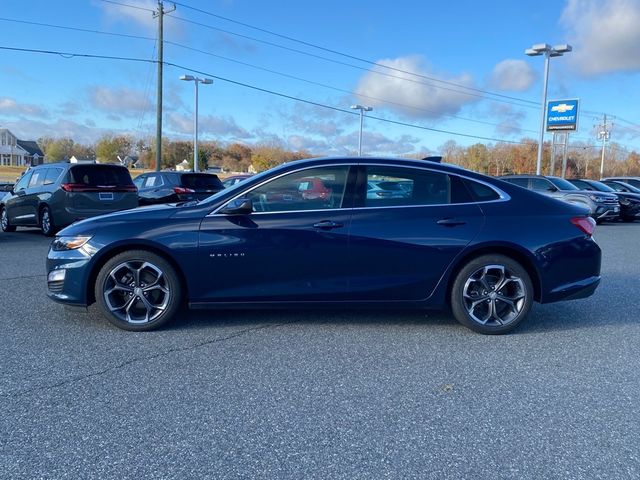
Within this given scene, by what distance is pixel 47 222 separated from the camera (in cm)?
1169

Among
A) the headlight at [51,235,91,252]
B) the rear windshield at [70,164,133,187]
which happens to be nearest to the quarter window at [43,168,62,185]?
the rear windshield at [70,164,133,187]

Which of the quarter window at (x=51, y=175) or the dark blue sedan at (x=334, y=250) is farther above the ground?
the quarter window at (x=51, y=175)

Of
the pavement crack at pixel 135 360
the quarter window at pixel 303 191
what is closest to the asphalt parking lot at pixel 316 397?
the pavement crack at pixel 135 360

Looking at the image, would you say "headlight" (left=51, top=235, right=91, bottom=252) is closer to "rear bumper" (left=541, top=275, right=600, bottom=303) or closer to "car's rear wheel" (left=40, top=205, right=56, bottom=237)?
"rear bumper" (left=541, top=275, right=600, bottom=303)

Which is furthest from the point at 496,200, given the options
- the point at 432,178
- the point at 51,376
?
the point at 51,376

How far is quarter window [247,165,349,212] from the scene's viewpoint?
4719 mm

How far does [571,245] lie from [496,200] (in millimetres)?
801

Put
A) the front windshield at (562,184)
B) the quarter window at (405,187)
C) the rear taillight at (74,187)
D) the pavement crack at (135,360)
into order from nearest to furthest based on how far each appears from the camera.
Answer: the pavement crack at (135,360) → the quarter window at (405,187) → the rear taillight at (74,187) → the front windshield at (562,184)

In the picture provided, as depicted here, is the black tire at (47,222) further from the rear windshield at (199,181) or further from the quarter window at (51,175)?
the rear windshield at (199,181)

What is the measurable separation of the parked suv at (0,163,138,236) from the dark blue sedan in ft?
23.6

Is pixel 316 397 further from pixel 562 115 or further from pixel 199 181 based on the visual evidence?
pixel 562 115

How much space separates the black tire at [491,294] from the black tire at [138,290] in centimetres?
255

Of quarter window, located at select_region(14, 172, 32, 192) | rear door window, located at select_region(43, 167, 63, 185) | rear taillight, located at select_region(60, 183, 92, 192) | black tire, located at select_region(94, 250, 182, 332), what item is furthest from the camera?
quarter window, located at select_region(14, 172, 32, 192)

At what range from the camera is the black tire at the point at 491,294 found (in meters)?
4.75
